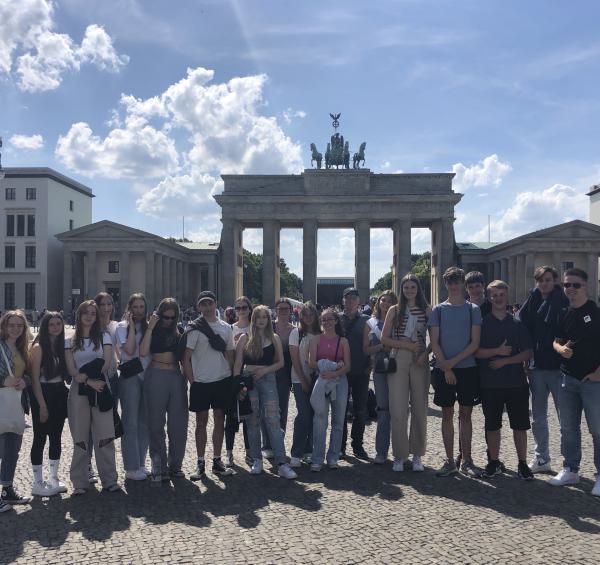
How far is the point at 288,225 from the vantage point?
67.2m

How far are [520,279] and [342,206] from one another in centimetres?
1931

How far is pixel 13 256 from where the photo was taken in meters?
67.9

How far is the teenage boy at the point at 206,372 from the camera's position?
8445mm

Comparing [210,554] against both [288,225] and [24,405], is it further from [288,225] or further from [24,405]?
[288,225]

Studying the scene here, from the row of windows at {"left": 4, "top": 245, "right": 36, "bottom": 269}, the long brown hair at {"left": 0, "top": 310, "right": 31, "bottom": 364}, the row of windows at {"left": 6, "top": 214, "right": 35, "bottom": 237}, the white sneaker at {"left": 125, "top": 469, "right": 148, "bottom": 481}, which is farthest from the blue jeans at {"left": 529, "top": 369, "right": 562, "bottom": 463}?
the row of windows at {"left": 6, "top": 214, "right": 35, "bottom": 237}

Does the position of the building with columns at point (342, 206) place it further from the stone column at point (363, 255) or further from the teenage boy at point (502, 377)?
the teenage boy at point (502, 377)

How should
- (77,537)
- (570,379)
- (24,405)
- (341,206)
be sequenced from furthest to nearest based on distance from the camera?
(341,206), (570,379), (24,405), (77,537)

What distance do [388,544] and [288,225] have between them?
62.0 meters

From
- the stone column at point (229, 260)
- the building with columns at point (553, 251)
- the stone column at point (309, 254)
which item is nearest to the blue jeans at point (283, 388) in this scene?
the building with columns at point (553, 251)

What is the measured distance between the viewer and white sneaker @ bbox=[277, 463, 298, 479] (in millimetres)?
8219

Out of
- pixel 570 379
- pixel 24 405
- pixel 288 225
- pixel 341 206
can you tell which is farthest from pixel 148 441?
pixel 288 225

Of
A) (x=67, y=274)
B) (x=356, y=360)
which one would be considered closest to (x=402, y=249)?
(x=67, y=274)

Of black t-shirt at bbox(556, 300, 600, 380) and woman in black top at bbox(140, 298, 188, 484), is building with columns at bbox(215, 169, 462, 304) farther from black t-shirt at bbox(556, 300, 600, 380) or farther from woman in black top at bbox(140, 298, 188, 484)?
black t-shirt at bbox(556, 300, 600, 380)

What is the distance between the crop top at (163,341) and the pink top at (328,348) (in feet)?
6.96
